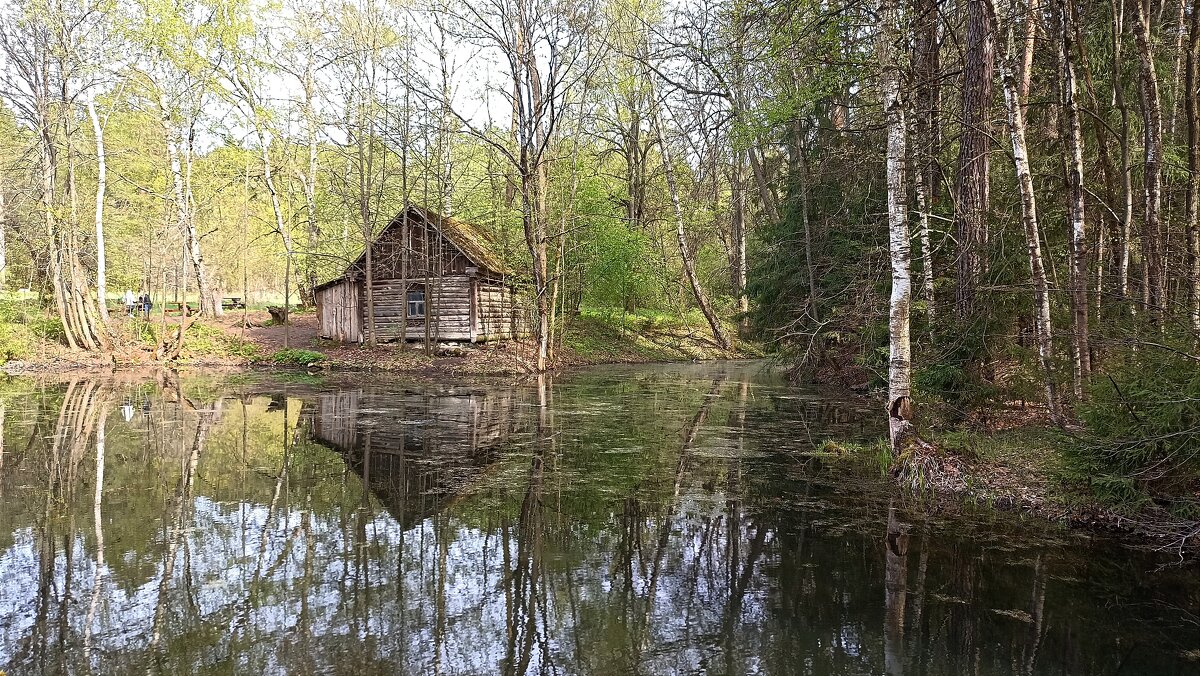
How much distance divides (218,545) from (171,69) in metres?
24.9

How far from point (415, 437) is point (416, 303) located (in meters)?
17.6

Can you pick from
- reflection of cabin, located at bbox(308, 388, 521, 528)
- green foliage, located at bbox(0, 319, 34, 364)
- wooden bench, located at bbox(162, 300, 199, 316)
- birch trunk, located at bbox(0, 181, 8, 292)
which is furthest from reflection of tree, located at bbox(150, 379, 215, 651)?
wooden bench, located at bbox(162, 300, 199, 316)

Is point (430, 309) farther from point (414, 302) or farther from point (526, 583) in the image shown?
point (526, 583)

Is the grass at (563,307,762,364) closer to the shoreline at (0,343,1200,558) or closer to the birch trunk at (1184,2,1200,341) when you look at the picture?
the shoreline at (0,343,1200,558)

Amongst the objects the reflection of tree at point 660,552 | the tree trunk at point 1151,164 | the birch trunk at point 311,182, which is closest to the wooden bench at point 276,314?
the birch trunk at point 311,182

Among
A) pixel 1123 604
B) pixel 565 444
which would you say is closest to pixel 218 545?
pixel 565 444

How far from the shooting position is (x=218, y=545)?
6426 mm

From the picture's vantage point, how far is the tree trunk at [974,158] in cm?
874

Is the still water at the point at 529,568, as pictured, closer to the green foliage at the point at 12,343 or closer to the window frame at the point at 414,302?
the green foliage at the point at 12,343

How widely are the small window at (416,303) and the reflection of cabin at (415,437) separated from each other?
10503mm

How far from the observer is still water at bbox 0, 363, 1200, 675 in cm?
461

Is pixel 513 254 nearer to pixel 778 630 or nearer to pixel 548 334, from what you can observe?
pixel 548 334

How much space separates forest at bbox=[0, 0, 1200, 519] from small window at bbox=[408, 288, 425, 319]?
248 centimetres

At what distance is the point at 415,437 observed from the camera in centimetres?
1209
